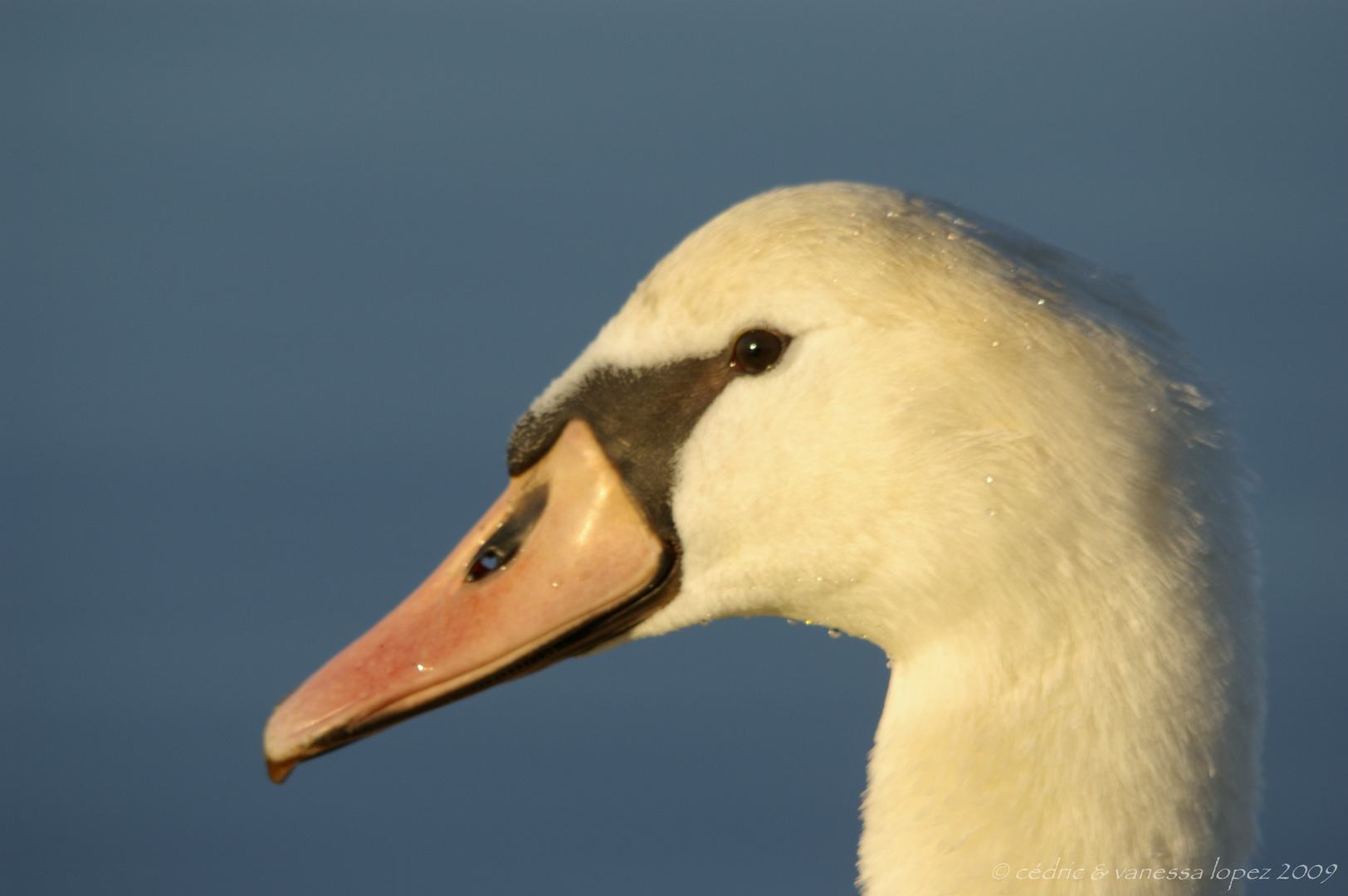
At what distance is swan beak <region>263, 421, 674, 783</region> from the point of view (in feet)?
7.91

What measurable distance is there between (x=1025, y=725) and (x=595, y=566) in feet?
2.39

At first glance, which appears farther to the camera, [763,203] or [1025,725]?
[763,203]

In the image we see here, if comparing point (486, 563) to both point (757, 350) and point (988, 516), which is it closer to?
point (757, 350)

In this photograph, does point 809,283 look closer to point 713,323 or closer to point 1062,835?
point 713,323

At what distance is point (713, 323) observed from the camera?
2.29m

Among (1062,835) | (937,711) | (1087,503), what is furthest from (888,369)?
(1062,835)

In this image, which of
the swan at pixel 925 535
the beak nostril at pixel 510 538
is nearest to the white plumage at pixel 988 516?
the swan at pixel 925 535

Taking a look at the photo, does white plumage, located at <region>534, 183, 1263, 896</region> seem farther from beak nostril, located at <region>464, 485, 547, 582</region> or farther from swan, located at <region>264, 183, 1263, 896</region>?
beak nostril, located at <region>464, 485, 547, 582</region>

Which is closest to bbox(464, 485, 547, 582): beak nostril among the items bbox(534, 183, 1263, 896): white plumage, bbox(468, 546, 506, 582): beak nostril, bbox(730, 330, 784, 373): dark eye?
bbox(468, 546, 506, 582): beak nostril

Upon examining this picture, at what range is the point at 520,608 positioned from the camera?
2.42 metres

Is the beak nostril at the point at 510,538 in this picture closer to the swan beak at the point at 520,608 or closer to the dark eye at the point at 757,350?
the swan beak at the point at 520,608

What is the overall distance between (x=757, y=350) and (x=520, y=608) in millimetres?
578

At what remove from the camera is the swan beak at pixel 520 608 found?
2.41 m

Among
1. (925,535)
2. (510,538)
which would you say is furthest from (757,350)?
(510,538)
